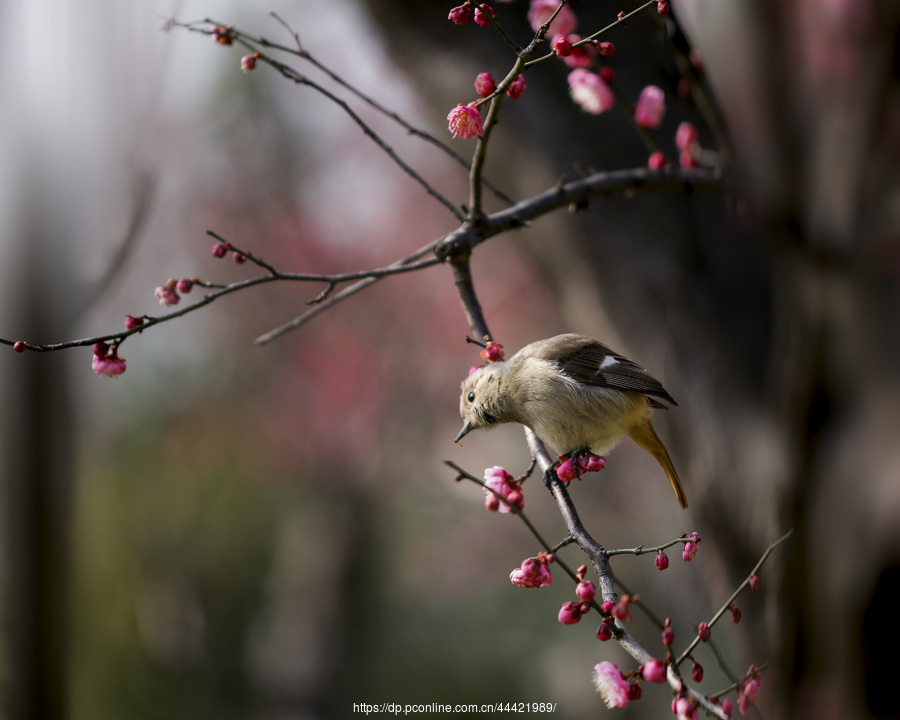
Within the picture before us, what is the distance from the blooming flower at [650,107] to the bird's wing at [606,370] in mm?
442

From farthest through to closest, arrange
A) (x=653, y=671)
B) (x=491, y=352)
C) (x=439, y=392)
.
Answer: (x=439, y=392)
(x=491, y=352)
(x=653, y=671)

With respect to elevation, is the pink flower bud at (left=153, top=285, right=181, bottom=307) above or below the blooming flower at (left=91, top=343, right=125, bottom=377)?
above

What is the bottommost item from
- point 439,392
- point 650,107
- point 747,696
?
point 747,696

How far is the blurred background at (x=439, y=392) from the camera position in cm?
93

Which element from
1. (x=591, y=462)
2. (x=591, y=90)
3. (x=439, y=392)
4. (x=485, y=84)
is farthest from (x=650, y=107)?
(x=439, y=392)

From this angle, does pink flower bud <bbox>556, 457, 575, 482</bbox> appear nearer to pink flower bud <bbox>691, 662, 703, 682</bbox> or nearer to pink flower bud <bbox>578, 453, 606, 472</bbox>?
pink flower bud <bbox>578, 453, 606, 472</bbox>

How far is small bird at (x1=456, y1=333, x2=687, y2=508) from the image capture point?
549mm

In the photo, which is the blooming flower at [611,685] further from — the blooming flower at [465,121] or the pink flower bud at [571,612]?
the blooming flower at [465,121]

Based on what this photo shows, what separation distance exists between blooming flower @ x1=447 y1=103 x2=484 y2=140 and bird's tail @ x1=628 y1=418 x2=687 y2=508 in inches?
11.6

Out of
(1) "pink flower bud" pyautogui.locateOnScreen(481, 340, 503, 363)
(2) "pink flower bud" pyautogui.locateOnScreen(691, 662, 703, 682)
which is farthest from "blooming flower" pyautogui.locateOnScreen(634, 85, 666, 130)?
(2) "pink flower bud" pyautogui.locateOnScreen(691, 662, 703, 682)

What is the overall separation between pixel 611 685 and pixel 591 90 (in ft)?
2.57

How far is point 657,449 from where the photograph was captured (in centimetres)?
54

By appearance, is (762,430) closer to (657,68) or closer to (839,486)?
(839,486)

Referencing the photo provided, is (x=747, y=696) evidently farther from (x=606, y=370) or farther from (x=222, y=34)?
(x=222, y=34)
